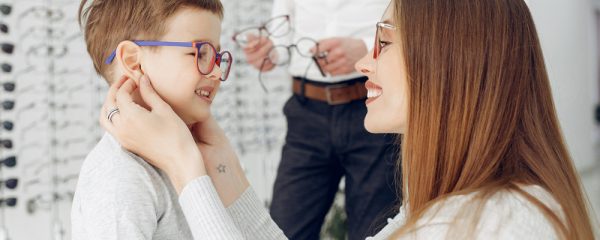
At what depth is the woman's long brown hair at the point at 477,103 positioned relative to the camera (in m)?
1.13

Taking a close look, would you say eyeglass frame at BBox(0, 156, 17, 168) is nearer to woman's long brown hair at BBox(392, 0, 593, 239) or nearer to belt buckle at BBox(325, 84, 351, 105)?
belt buckle at BBox(325, 84, 351, 105)

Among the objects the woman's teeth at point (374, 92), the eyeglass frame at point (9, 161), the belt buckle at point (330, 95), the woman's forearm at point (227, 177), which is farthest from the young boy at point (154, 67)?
the eyeglass frame at point (9, 161)

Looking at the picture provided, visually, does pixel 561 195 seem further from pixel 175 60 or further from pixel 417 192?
pixel 175 60

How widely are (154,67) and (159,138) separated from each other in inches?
7.5

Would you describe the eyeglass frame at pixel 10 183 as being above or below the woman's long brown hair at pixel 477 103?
below

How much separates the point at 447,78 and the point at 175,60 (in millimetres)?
556

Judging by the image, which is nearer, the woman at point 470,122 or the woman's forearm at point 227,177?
the woman at point 470,122

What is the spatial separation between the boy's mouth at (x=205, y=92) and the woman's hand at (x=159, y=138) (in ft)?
0.45

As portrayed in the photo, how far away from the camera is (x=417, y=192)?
1.19 meters

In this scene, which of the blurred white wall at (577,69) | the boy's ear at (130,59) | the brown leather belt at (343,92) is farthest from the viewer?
the blurred white wall at (577,69)

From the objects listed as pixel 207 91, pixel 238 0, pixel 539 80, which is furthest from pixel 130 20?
pixel 238 0

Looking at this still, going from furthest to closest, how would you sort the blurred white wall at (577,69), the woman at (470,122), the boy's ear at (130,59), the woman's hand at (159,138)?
the blurred white wall at (577,69) < the boy's ear at (130,59) < the woman's hand at (159,138) < the woman at (470,122)

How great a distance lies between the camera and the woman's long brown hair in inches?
44.6

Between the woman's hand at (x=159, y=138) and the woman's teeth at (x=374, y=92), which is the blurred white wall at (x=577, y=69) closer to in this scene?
the woman's teeth at (x=374, y=92)
